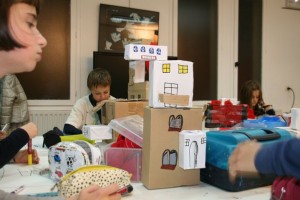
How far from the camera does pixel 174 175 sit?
123 cm

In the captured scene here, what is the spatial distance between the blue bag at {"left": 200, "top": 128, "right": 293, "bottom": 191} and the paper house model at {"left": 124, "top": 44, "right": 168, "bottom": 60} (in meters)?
0.39

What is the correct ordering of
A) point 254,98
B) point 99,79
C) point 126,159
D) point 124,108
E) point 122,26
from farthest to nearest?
point 122,26 → point 254,98 → point 99,79 → point 124,108 → point 126,159

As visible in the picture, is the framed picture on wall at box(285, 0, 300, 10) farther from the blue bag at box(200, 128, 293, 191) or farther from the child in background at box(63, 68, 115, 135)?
the blue bag at box(200, 128, 293, 191)

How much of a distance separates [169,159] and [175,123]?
0.47 feet

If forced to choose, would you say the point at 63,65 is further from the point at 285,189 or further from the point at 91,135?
the point at 285,189

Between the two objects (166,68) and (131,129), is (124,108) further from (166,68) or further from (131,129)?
(166,68)

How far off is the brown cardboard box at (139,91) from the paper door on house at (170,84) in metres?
0.50

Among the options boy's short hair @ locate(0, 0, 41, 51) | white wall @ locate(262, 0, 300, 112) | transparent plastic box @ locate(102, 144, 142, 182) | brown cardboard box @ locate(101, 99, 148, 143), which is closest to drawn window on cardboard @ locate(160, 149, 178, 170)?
transparent plastic box @ locate(102, 144, 142, 182)

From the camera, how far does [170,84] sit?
4.17 ft

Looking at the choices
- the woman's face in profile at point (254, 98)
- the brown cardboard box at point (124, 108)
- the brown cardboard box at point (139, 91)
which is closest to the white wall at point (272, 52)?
the woman's face in profile at point (254, 98)

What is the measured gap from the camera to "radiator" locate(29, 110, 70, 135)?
3.81 meters

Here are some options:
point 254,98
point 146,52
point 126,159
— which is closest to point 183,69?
point 146,52

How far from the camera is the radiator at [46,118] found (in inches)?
150

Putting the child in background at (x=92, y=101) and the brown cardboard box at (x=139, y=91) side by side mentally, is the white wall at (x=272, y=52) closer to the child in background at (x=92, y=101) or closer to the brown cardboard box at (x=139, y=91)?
the child in background at (x=92, y=101)
